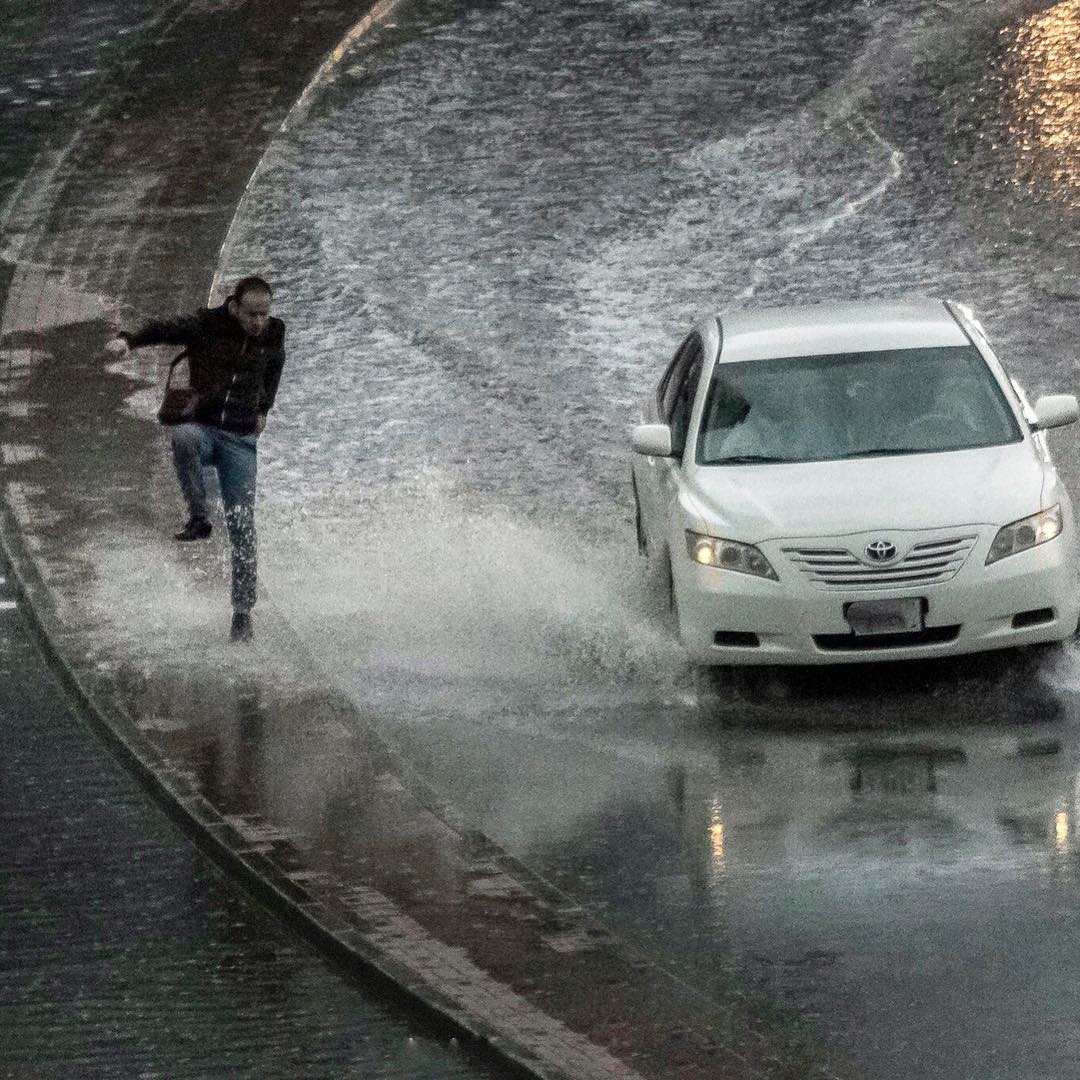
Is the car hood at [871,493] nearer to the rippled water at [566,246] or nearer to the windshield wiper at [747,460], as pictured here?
the windshield wiper at [747,460]

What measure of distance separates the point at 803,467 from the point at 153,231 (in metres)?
9.92

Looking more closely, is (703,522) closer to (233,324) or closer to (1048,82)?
(233,324)

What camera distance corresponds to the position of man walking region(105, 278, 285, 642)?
481 inches

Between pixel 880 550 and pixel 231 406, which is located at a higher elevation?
pixel 231 406

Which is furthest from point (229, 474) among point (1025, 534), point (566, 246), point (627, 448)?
point (566, 246)

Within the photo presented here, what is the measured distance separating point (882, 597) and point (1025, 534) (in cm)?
76

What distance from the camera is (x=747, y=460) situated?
11.8 metres

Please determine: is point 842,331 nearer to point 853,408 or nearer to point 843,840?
point 853,408

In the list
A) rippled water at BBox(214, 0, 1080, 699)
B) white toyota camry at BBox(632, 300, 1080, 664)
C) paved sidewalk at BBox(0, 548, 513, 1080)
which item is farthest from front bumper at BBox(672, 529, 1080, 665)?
paved sidewalk at BBox(0, 548, 513, 1080)

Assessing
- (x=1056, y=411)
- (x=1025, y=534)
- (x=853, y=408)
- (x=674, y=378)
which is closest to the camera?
(x=1025, y=534)

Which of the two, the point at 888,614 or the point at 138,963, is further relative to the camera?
the point at 888,614

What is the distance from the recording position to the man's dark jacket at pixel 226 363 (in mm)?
12250

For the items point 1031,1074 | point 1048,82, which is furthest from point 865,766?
point 1048,82

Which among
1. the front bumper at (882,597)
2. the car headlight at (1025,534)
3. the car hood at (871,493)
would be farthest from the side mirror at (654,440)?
the car headlight at (1025,534)
